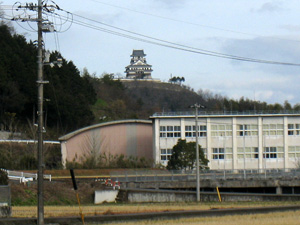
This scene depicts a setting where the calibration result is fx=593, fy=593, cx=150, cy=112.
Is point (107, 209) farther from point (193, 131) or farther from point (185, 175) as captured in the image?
point (193, 131)

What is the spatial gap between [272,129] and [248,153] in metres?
5.30

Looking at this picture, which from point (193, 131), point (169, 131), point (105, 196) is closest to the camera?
point (105, 196)

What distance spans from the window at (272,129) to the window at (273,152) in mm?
2263

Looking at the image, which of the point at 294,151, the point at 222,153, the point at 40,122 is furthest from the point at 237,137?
the point at 40,122

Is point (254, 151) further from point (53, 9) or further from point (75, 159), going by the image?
point (53, 9)

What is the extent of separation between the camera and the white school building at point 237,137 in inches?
3425

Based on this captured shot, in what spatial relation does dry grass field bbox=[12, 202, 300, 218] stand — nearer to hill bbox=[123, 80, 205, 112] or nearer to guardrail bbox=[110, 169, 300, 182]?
guardrail bbox=[110, 169, 300, 182]

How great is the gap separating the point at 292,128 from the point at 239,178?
2396cm

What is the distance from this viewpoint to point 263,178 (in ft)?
222

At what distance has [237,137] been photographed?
88.0 meters

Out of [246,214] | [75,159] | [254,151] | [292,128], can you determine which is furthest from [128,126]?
[246,214]

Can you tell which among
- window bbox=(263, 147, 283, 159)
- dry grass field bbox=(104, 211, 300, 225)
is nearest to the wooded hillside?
window bbox=(263, 147, 283, 159)

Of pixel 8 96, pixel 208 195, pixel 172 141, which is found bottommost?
pixel 208 195

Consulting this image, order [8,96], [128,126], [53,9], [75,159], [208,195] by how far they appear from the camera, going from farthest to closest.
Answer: [128,126], [75,159], [8,96], [208,195], [53,9]
